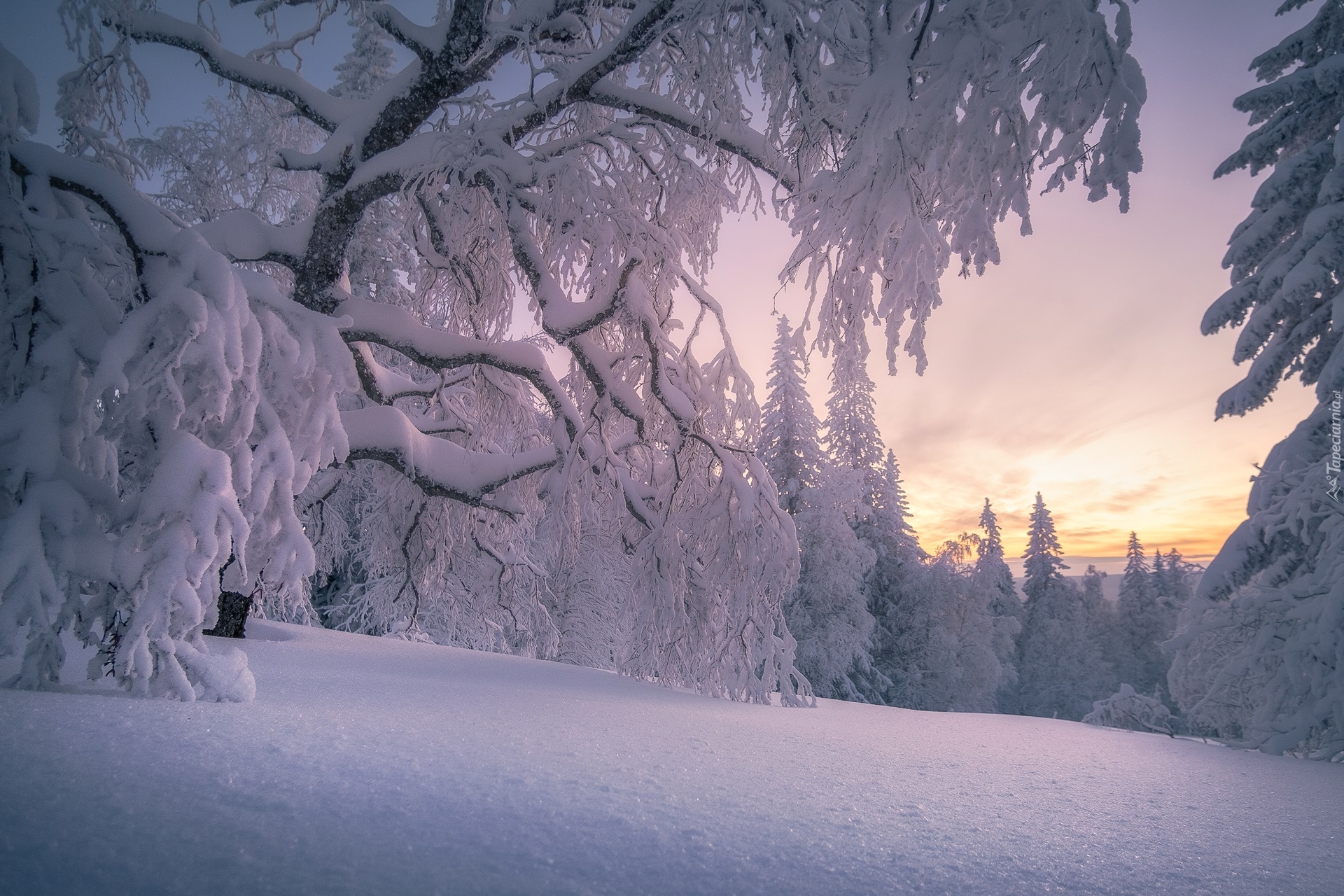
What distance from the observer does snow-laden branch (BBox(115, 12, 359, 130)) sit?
440cm

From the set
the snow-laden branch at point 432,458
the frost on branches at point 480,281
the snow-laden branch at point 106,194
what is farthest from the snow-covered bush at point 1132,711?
Answer: the snow-laden branch at point 106,194

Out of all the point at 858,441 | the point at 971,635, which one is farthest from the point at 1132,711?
the point at 971,635

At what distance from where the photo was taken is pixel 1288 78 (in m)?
7.77

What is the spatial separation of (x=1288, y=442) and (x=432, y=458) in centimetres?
976

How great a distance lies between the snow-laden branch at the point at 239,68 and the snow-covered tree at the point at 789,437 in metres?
16.6

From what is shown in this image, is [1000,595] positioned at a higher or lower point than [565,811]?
higher

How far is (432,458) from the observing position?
5246 mm

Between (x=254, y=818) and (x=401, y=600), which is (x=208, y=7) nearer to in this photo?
(x=254, y=818)

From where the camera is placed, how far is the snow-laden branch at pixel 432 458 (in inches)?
195

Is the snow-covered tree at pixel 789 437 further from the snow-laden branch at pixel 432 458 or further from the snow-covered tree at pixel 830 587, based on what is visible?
the snow-laden branch at pixel 432 458

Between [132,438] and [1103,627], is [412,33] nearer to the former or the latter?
[132,438]

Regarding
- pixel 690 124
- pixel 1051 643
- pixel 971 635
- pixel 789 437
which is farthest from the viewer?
pixel 1051 643

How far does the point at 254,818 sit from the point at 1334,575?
880 cm

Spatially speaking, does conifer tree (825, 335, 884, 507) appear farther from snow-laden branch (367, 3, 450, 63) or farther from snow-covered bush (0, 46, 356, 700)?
snow-covered bush (0, 46, 356, 700)
